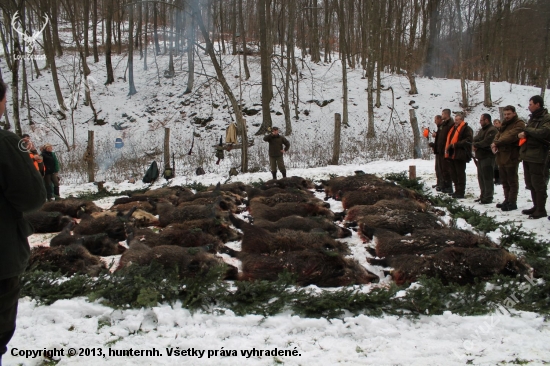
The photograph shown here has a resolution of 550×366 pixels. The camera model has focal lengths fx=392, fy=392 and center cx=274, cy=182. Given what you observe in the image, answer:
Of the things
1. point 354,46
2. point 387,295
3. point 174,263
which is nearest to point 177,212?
point 174,263

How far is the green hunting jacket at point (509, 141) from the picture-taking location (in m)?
7.26

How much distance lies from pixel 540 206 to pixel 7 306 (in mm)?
7645

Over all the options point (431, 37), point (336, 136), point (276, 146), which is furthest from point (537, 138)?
point (431, 37)

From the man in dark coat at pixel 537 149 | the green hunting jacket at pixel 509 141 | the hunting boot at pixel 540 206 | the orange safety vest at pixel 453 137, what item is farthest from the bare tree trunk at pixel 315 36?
the hunting boot at pixel 540 206

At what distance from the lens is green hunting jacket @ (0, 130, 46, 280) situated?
220 centimetres

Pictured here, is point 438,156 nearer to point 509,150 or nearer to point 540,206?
point 509,150

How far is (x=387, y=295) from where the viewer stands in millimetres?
3781

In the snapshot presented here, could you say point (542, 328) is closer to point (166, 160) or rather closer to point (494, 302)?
point (494, 302)

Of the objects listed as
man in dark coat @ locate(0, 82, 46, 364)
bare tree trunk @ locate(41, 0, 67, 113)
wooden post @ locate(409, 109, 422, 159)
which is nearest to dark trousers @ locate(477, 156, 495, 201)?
wooden post @ locate(409, 109, 422, 159)

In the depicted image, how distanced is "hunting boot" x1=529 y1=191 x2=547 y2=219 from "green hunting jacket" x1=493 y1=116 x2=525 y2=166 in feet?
2.85

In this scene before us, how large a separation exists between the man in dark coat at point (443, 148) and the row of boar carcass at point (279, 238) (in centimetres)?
178

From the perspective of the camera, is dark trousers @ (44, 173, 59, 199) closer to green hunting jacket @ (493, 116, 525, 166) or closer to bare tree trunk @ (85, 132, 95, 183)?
bare tree trunk @ (85, 132, 95, 183)

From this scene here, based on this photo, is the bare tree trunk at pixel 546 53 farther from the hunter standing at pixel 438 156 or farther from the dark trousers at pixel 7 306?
the dark trousers at pixel 7 306

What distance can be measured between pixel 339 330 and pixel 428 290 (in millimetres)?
1065
